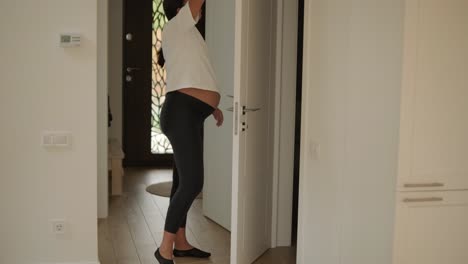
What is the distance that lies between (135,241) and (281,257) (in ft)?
3.09

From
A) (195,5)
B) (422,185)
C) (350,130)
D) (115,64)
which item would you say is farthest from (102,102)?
(422,185)

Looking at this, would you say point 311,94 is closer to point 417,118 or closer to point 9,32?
point 417,118

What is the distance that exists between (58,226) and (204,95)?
1.04m

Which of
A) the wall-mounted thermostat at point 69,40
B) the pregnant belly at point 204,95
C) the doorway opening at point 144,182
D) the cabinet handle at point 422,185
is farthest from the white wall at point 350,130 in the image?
the wall-mounted thermostat at point 69,40

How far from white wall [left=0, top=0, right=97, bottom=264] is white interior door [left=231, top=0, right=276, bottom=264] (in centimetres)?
75

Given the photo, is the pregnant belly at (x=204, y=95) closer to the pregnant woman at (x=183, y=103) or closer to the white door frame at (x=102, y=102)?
the pregnant woman at (x=183, y=103)

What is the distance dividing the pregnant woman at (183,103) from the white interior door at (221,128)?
757mm

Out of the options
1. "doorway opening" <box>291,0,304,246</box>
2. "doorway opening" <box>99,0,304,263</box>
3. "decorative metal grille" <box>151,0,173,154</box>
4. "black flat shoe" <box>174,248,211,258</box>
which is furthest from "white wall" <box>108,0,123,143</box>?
"black flat shoe" <box>174,248,211,258</box>

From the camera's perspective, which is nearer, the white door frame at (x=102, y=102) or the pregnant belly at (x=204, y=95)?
the pregnant belly at (x=204, y=95)

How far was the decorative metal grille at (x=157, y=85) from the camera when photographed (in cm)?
616

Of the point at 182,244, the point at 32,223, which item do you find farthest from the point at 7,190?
the point at 182,244

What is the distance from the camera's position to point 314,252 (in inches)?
115

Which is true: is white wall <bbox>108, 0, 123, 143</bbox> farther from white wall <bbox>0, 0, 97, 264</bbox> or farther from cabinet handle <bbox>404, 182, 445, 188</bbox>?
cabinet handle <bbox>404, 182, 445, 188</bbox>

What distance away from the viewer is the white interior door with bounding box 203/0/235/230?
396 cm
